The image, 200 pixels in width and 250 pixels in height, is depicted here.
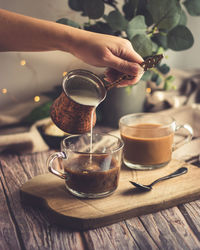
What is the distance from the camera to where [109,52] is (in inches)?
A: 43.5

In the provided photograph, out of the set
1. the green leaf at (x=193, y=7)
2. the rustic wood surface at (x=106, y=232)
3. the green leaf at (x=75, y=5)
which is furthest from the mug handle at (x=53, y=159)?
the green leaf at (x=193, y=7)

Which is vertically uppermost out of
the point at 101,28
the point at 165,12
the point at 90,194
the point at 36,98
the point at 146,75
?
the point at 165,12

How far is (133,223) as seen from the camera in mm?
1017

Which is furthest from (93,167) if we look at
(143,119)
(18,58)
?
(18,58)

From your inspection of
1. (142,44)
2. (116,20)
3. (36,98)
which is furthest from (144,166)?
(36,98)

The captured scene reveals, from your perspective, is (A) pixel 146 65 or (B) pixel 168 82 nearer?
(A) pixel 146 65

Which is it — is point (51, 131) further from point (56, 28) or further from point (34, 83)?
point (56, 28)

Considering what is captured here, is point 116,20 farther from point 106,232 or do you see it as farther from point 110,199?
point 106,232

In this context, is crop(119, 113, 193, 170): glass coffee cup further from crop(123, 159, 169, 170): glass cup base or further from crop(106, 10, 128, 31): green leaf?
crop(106, 10, 128, 31): green leaf

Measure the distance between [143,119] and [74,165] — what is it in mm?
427

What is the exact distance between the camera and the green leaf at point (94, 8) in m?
1.52

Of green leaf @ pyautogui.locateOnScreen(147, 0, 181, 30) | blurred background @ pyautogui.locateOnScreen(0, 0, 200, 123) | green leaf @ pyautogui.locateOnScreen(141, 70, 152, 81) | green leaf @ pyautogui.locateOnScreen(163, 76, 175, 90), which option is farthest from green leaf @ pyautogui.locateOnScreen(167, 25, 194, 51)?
blurred background @ pyautogui.locateOnScreen(0, 0, 200, 123)

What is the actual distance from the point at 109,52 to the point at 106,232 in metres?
0.53

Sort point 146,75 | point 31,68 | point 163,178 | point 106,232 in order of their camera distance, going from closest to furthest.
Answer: point 106,232 → point 163,178 → point 146,75 → point 31,68
